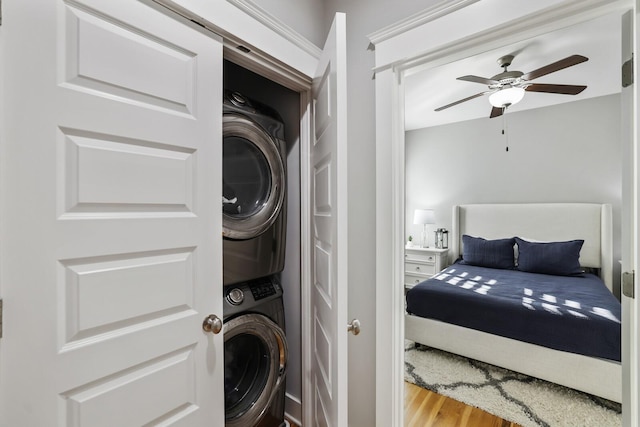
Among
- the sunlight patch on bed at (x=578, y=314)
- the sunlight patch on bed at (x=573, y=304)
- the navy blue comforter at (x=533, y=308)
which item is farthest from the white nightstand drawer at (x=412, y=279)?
the sunlight patch on bed at (x=578, y=314)

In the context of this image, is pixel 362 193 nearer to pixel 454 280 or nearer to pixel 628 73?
pixel 628 73

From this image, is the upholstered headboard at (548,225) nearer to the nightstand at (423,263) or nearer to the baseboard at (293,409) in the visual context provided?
the nightstand at (423,263)

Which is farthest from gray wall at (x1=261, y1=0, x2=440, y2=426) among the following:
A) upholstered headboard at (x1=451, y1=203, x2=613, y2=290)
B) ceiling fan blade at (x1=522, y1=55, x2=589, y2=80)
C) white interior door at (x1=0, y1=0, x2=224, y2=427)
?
upholstered headboard at (x1=451, y1=203, x2=613, y2=290)

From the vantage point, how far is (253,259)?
143 centimetres

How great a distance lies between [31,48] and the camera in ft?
2.36

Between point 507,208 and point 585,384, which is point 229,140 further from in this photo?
point 507,208

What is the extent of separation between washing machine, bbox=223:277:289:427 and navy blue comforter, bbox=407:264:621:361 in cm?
163

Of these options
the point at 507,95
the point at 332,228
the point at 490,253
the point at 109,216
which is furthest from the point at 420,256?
the point at 109,216

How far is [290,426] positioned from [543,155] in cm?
438

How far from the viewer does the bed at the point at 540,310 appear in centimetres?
199

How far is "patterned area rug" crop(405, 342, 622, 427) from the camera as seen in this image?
6.11 ft

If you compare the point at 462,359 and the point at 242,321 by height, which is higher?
the point at 242,321

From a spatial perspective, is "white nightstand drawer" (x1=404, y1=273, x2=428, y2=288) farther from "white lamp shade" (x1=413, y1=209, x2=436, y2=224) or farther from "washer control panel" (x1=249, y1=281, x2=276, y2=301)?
"washer control panel" (x1=249, y1=281, x2=276, y2=301)

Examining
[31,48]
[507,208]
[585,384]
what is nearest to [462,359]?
[585,384]
